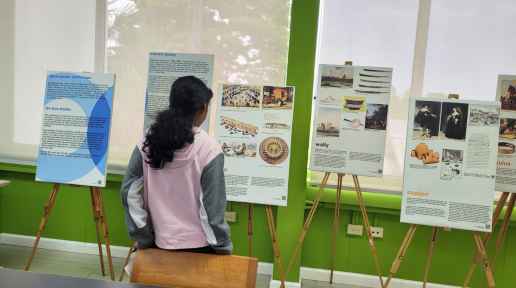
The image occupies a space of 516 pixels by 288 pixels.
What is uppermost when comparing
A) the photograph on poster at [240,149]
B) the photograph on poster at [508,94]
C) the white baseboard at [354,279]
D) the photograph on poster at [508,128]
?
the photograph on poster at [508,94]

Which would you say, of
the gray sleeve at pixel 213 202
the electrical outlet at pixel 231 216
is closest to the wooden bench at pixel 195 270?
the gray sleeve at pixel 213 202

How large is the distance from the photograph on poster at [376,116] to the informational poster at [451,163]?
0.79 feet

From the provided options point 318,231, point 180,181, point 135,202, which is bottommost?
point 318,231

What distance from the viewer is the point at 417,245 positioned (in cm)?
302

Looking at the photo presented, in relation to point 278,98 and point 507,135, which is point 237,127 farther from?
point 507,135

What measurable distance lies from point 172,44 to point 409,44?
2.14 metres

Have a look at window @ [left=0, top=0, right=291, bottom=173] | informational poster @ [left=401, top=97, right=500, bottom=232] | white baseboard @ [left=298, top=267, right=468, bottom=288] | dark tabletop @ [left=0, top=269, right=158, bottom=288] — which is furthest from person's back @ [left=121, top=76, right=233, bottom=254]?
white baseboard @ [left=298, top=267, right=468, bottom=288]

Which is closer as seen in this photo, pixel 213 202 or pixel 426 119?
pixel 213 202

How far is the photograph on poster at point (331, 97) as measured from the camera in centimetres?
266

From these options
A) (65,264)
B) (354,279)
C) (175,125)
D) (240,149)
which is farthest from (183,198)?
(65,264)

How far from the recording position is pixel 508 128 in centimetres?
251

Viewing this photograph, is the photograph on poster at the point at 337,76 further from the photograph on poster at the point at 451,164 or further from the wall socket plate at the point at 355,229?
the wall socket plate at the point at 355,229

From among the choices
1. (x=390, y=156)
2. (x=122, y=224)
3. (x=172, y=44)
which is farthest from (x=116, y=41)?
(x=390, y=156)

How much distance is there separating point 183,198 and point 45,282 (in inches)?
22.5
